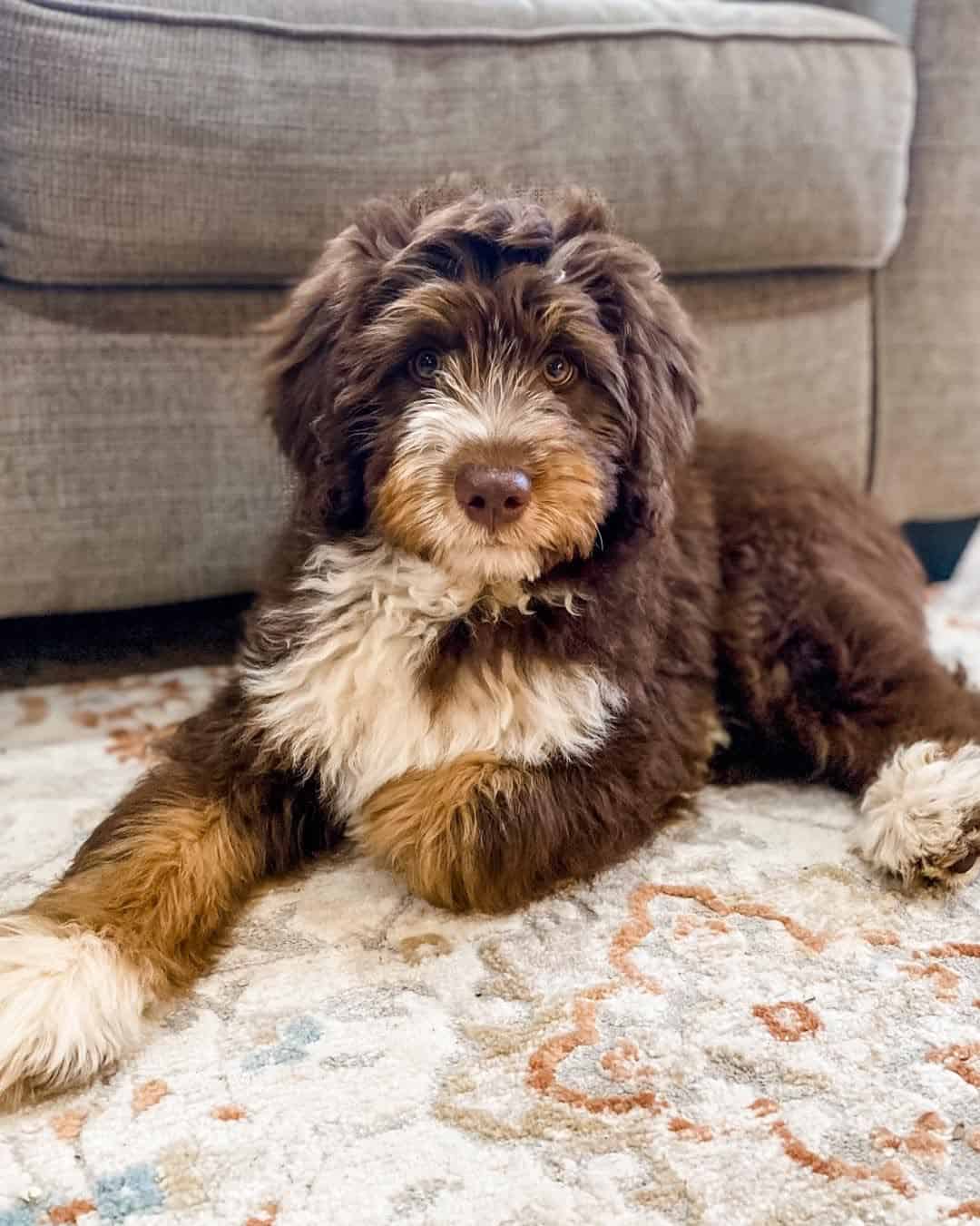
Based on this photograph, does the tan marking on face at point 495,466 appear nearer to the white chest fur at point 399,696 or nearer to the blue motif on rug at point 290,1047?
the white chest fur at point 399,696

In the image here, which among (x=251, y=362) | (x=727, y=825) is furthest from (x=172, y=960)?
(x=251, y=362)

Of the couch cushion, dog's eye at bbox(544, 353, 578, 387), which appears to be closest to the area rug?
dog's eye at bbox(544, 353, 578, 387)

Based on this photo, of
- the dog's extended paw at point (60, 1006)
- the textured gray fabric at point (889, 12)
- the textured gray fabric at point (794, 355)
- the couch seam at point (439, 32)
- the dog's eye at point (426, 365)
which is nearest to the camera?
the dog's extended paw at point (60, 1006)

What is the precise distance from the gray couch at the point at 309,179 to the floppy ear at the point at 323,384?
0.59 metres

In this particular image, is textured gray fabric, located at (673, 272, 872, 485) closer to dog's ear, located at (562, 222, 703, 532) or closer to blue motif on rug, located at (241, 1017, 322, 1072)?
dog's ear, located at (562, 222, 703, 532)

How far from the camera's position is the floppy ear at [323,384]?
183 centimetres

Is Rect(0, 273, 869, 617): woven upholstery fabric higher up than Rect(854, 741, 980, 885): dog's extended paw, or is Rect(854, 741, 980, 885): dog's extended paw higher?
Rect(0, 273, 869, 617): woven upholstery fabric

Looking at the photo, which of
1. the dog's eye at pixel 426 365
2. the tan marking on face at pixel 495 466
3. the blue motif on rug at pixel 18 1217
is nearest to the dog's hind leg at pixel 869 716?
the tan marking on face at pixel 495 466

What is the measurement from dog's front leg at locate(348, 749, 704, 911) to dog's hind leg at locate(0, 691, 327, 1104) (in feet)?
0.63

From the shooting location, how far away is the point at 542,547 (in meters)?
1.73

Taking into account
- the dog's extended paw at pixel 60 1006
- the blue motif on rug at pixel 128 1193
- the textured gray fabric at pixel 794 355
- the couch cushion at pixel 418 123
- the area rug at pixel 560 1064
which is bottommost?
the area rug at pixel 560 1064

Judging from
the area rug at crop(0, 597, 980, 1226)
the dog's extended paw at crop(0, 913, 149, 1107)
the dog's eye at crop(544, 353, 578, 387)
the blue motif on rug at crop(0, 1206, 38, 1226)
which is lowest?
the area rug at crop(0, 597, 980, 1226)

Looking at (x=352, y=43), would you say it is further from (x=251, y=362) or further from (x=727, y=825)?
(x=727, y=825)

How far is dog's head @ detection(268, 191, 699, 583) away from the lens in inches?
67.2
